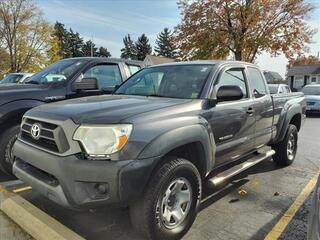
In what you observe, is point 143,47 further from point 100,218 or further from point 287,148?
point 100,218

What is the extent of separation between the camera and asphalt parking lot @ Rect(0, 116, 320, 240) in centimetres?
341

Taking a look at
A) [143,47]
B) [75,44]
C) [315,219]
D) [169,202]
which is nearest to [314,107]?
[169,202]

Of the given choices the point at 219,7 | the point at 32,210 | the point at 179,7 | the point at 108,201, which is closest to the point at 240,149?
the point at 108,201

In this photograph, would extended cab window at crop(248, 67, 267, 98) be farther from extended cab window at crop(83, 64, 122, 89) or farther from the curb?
the curb

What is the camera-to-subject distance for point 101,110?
9.84 ft

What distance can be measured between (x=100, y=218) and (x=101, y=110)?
1455 mm

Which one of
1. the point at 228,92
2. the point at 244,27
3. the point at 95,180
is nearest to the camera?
the point at 95,180

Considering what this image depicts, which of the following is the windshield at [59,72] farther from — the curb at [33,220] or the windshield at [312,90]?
the windshield at [312,90]

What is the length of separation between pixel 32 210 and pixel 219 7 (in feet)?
79.7

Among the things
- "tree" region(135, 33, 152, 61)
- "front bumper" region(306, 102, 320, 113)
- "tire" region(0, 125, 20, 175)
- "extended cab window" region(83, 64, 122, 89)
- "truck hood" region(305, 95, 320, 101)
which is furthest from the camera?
"tree" region(135, 33, 152, 61)

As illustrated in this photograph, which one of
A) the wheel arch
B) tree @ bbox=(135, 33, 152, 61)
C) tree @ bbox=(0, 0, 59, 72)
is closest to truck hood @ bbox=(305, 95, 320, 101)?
the wheel arch

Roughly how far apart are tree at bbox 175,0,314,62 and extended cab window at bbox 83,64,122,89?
20.4m

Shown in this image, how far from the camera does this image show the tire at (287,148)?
5785 millimetres

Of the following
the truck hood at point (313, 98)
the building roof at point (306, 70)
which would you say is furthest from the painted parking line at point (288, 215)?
the building roof at point (306, 70)
